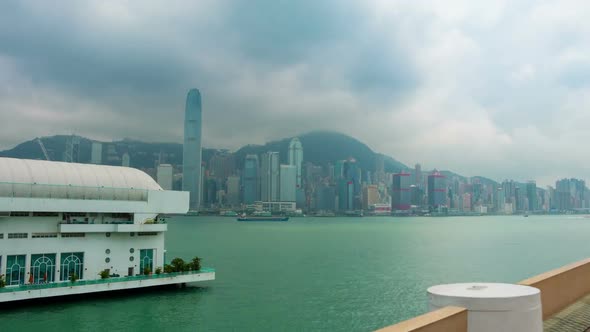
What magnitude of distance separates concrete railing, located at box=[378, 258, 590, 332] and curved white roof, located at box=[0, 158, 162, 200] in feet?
117

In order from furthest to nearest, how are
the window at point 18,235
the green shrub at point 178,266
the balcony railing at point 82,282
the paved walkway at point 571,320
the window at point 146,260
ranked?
1. the green shrub at point 178,266
2. the window at point 146,260
3. the window at point 18,235
4. the balcony railing at point 82,282
5. the paved walkway at point 571,320

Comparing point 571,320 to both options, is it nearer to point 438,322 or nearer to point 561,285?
point 561,285

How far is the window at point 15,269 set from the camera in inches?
1382

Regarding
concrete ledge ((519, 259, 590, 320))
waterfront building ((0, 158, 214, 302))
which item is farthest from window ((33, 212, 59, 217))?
concrete ledge ((519, 259, 590, 320))

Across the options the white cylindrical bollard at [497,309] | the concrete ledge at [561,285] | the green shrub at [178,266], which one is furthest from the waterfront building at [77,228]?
the white cylindrical bollard at [497,309]

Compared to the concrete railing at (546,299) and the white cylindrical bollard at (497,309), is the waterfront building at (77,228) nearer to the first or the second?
the concrete railing at (546,299)

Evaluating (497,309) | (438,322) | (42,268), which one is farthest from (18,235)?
(497,309)

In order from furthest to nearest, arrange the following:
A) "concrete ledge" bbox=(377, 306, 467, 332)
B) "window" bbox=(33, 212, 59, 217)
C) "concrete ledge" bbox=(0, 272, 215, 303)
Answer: "window" bbox=(33, 212, 59, 217) → "concrete ledge" bbox=(0, 272, 215, 303) → "concrete ledge" bbox=(377, 306, 467, 332)

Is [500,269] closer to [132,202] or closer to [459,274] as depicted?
[459,274]

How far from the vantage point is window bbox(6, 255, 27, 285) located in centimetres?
3509

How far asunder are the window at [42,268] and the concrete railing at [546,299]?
1371 inches

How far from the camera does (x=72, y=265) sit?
3825 cm

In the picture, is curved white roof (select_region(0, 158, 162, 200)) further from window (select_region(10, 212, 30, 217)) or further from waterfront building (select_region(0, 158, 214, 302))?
window (select_region(10, 212, 30, 217))

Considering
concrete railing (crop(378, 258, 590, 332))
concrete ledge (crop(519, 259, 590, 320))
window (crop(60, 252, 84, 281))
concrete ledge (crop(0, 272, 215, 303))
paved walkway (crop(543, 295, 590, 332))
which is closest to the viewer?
concrete railing (crop(378, 258, 590, 332))
